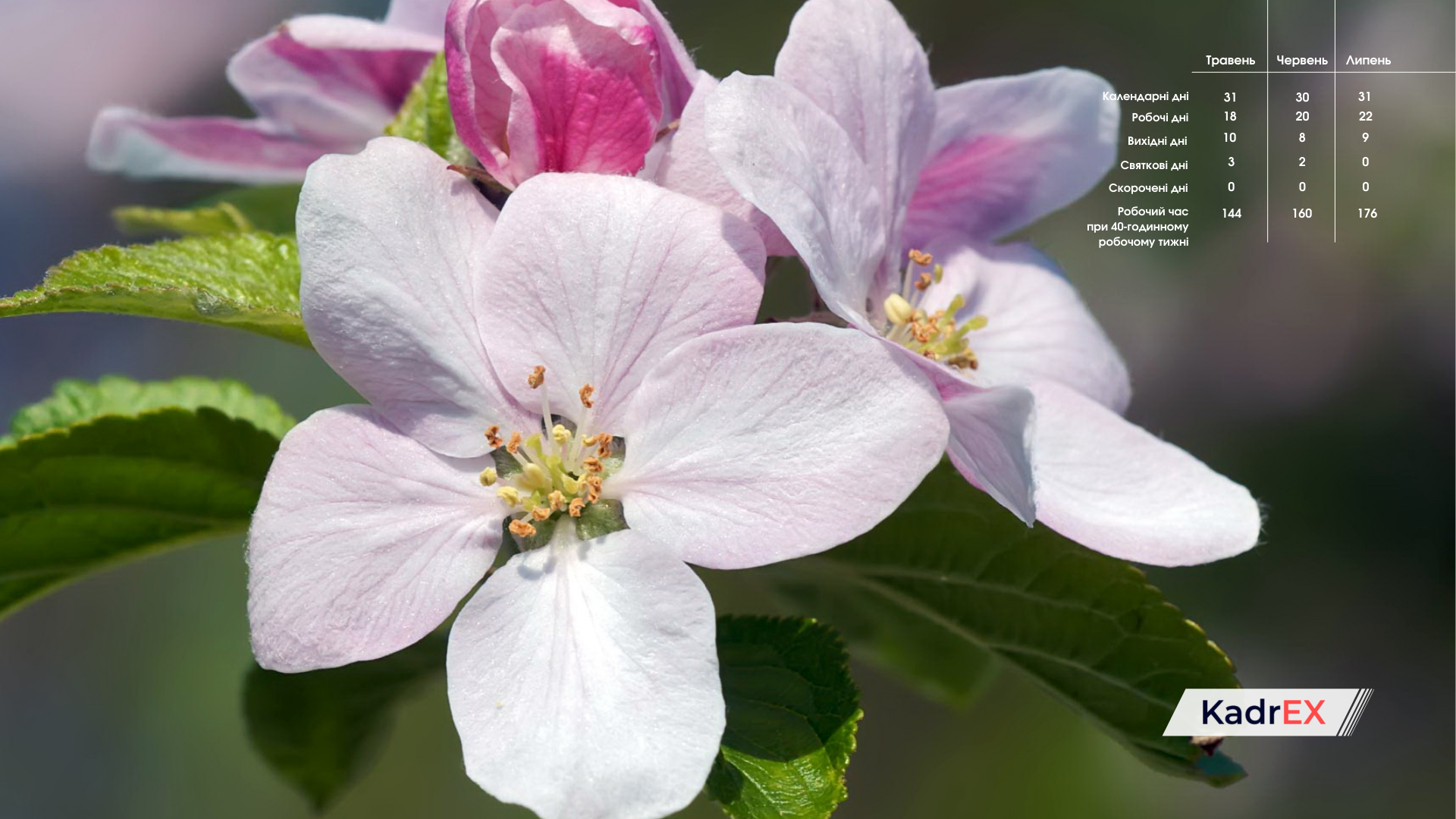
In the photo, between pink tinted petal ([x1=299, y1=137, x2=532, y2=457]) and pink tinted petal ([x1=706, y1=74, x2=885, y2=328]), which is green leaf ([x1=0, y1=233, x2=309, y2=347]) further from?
pink tinted petal ([x1=706, y1=74, x2=885, y2=328])

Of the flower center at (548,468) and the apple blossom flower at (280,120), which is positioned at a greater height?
the apple blossom flower at (280,120)

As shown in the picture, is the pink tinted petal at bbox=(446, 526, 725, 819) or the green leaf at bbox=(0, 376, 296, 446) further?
the green leaf at bbox=(0, 376, 296, 446)

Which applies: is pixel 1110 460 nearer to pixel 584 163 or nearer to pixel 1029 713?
pixel 584 163

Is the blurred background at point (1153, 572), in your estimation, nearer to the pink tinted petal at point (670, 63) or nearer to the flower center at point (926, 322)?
the flower center at point (926, 322)

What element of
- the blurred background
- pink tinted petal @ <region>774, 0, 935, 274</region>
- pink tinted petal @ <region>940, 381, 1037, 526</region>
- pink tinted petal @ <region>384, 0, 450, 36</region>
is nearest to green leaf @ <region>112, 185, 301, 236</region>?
pink tinted petal @ <region>384, 0, 450, 36</region>

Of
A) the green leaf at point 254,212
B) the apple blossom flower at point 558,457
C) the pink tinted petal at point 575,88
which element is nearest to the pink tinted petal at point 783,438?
the apple blossom flower at point 558,457

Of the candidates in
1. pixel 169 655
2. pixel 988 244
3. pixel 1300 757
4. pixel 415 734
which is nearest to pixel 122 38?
pixel 169 655

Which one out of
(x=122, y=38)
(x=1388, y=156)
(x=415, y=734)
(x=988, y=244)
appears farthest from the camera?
(x=122, y=38)
